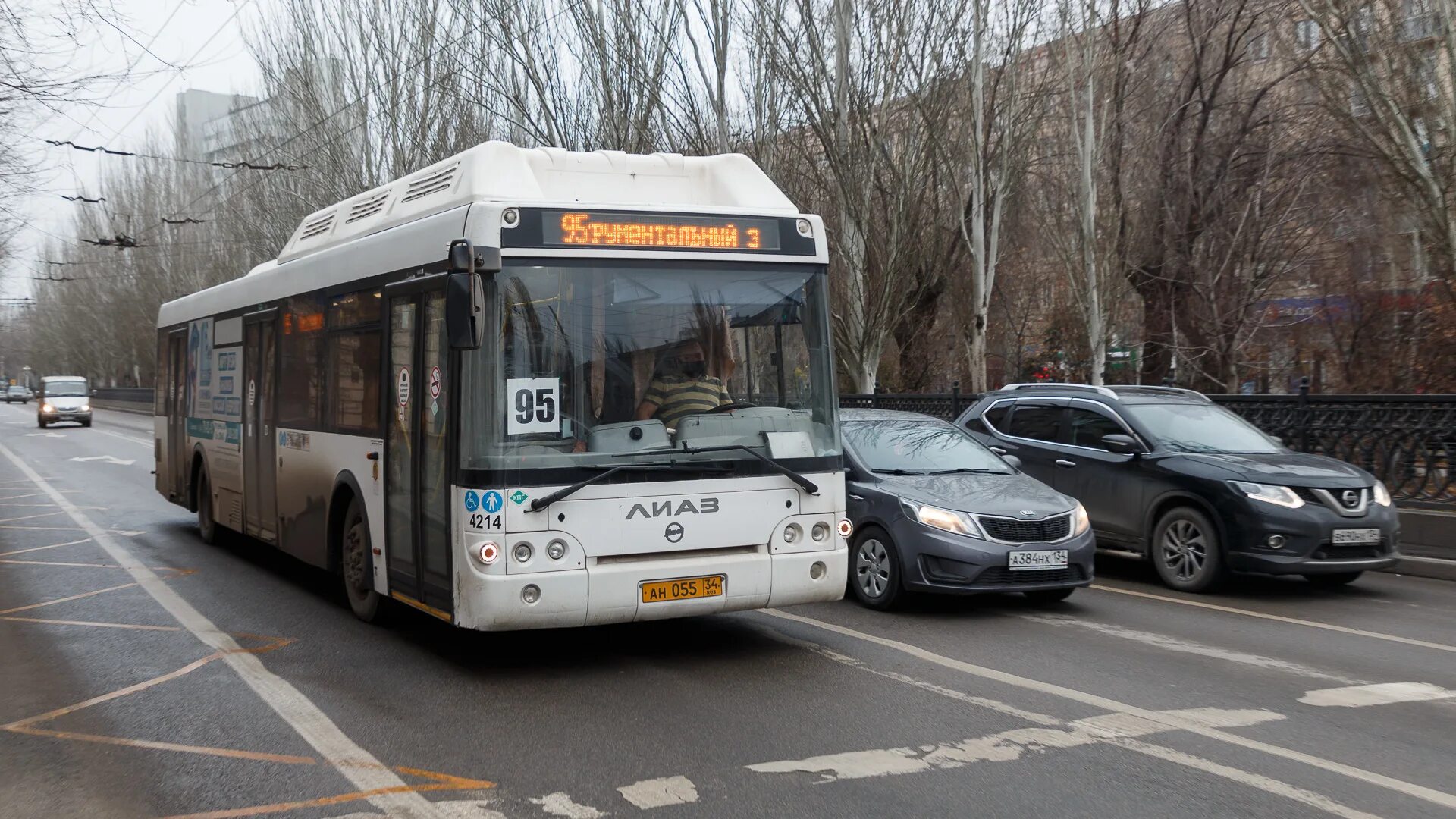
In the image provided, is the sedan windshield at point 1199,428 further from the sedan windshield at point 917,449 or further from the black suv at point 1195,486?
the sedan windshield at point 917,449

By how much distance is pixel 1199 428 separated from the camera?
1149 cm

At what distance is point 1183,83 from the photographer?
2342 centimetres

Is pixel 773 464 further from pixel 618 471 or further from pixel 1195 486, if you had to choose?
pixel 1195 486

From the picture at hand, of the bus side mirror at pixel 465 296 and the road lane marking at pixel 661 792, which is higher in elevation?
the bus side mirror at pixel 465 296

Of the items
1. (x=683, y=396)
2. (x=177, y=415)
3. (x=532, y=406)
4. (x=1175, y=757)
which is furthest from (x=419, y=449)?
(x=177, y=415)

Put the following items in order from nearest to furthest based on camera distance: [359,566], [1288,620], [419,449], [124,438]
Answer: [419,449], [359,566], [1288,620], [124,438]

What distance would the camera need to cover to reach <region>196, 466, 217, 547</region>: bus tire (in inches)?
516

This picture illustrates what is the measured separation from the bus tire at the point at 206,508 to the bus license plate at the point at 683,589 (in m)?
7.44

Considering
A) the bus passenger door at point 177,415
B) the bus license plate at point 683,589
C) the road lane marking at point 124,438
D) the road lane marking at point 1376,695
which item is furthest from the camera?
the road lane marking at point 124,438

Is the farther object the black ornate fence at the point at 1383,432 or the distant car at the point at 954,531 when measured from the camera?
the black ornate fence at the point at 1383,432

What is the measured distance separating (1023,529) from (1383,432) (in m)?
6.05

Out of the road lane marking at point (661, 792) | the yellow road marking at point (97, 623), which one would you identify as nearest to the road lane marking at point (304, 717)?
the yellow road marking at point (97, 623)

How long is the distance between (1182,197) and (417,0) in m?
18.0

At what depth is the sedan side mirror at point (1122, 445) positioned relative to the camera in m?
11.4
